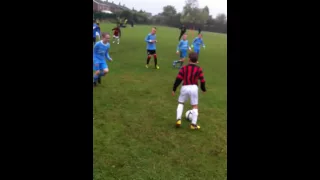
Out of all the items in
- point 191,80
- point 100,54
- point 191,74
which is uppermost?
point 100,54

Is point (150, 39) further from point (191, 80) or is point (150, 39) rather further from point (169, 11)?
point (169, 11)

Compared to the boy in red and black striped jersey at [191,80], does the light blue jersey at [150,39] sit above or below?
above

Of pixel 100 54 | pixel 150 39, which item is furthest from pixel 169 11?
pixel 100 54

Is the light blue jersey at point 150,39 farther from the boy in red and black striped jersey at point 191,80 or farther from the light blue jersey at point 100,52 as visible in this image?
the boy in red and black striped jersey at point 191,80

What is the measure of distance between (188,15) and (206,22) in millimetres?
5038

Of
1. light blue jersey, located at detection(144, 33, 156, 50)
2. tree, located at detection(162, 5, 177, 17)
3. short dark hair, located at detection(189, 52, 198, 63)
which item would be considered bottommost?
short dark hair, located at detection(189, 52, 198, 63)

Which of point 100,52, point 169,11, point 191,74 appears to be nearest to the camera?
point 191,74

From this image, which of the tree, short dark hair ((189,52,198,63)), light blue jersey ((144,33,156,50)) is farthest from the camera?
the tree

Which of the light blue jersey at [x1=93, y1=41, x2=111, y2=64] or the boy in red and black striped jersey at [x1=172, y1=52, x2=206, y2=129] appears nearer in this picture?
the boy in red and black striped jersey at [x1=172, y1=52, x2=206, y2=129]

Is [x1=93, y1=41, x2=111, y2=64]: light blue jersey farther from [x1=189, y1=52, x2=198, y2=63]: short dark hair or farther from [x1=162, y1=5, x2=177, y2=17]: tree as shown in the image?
[x1=162, y1=5, x2=177, y2=17]: tree

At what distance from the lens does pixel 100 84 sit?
1149 centimetres

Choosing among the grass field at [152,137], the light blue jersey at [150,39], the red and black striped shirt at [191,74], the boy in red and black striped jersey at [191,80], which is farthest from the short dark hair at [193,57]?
the light blue jersey at [150,39]

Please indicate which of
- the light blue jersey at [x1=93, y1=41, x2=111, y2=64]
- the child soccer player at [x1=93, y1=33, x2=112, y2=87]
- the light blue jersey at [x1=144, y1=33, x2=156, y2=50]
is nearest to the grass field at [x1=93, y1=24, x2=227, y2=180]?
the child soccer player at [x1=93, y1=33, x2=112, y2=87]
